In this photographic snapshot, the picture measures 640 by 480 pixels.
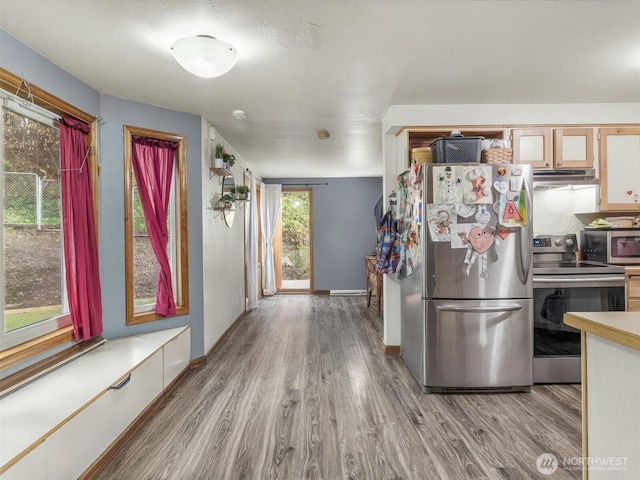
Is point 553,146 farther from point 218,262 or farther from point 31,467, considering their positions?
point 31,467

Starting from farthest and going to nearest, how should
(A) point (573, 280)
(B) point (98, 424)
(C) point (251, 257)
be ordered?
1. (C) point (251, 257)
2. (A) point (573, 280)
3. (B) point (98, 424)

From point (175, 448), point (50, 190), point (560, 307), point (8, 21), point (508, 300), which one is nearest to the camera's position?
point (8, 21)

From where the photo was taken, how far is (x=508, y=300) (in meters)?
2.51

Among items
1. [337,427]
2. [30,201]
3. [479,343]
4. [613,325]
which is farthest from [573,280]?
[30,201]

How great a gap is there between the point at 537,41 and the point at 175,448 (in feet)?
10.8

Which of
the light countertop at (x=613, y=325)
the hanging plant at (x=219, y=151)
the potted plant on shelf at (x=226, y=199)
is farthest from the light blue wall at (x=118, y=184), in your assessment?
the light countertop at (x=613, y=325)

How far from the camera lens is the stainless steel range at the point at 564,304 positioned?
2.66 metres

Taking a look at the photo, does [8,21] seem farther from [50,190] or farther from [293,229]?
[293,229]

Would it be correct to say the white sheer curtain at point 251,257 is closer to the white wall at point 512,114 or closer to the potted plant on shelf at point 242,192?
the potted plant on shelf at point 242,192

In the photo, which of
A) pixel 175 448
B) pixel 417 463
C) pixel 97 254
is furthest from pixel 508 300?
pixel 97 254

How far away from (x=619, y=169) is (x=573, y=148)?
45 cm

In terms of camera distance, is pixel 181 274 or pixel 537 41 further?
pixel 181 274

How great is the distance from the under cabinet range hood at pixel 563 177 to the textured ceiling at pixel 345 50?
654 millimetres

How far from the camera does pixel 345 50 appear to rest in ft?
6.75
